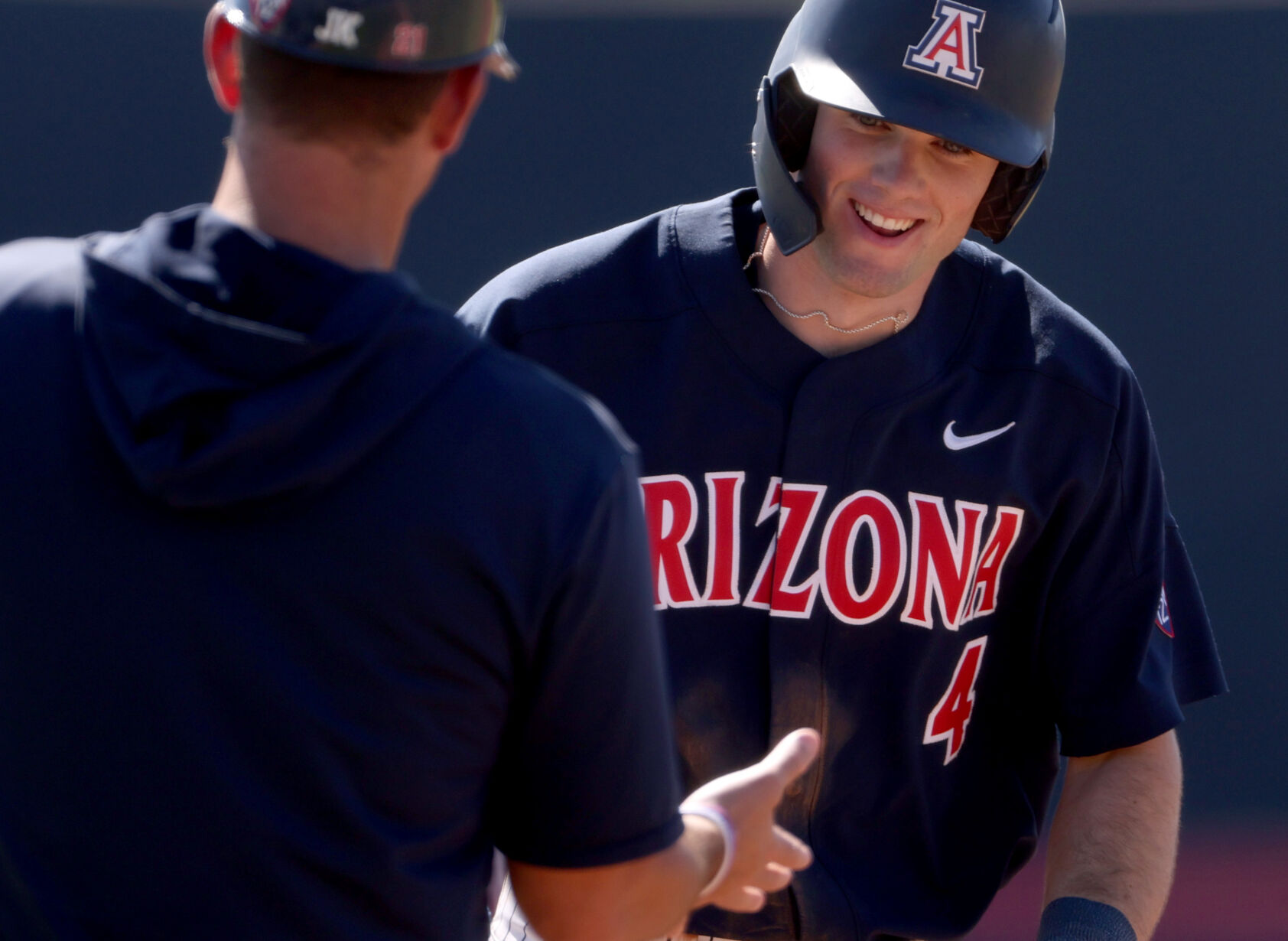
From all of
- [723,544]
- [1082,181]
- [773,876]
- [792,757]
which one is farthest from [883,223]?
[1082,181]

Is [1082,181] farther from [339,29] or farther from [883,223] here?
[339,29]

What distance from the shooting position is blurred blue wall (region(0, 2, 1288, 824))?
4.84 metres

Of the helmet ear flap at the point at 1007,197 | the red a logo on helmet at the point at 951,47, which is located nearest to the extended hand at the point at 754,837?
the red a logo on helmet at the point at 951,47

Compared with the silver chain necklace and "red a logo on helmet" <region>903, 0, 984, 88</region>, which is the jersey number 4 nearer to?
the silver chain necklace

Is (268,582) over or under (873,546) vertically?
over

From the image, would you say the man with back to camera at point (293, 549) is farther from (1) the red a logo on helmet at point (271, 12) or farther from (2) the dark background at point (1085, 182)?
(2) the dark background at point (1085, 182)

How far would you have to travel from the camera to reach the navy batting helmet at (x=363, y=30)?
0.99 m

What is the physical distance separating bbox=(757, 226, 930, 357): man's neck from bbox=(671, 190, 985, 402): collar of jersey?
0.03m

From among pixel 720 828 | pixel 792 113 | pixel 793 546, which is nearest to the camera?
pixel 720 828

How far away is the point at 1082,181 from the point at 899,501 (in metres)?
3.57

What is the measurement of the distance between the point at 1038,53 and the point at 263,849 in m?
1.57

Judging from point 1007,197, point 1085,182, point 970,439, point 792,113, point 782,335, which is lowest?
point 1085,182

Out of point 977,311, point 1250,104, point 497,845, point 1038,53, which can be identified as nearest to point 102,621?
point 497,845

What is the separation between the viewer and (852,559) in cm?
183
